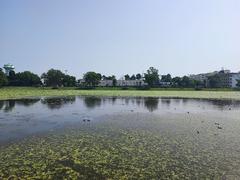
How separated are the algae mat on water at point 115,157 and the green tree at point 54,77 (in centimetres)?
10473

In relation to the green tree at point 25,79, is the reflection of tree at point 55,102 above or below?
below

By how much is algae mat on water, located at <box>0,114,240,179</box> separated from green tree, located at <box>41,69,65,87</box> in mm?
104727

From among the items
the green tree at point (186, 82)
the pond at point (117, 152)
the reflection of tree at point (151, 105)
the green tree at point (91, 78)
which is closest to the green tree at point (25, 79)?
the green tree at point (91, 78)

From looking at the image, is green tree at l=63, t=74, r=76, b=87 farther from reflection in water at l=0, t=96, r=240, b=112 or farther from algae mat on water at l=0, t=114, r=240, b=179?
algae mat on water at l=0, t=114, r=240, b=179

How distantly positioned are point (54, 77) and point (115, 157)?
11041 centimetres

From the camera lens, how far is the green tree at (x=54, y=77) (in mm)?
116938

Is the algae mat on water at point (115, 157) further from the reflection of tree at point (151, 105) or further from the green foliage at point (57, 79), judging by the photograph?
the green foliage at point (57, 79)

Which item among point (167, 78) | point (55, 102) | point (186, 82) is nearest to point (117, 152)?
point (55, 102)

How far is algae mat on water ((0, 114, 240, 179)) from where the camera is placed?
870cm

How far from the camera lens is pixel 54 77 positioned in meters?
117

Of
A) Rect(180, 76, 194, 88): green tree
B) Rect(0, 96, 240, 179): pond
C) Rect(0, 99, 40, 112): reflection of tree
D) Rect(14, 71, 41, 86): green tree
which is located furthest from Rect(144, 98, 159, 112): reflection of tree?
Rect(180, 76, 194, 88): green tree

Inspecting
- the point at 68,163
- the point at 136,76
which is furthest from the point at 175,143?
the point at 136,76

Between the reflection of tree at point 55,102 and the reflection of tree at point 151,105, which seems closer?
the reflection of tree at point 151,105

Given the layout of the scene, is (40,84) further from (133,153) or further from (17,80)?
(133,153)
